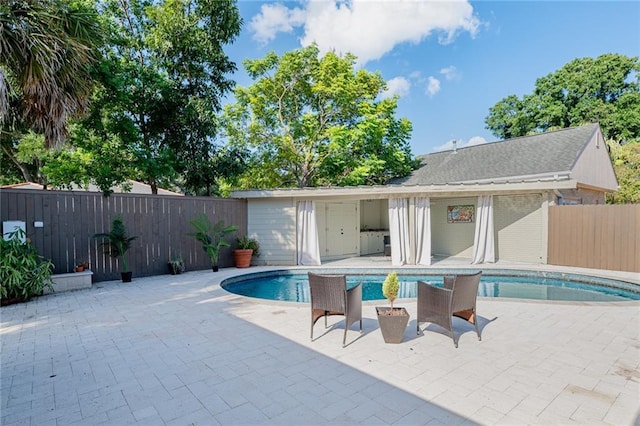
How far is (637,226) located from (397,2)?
935 cm

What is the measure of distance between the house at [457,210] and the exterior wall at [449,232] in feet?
0.13

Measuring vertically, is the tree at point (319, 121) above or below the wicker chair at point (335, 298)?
above

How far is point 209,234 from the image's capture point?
10156 mm

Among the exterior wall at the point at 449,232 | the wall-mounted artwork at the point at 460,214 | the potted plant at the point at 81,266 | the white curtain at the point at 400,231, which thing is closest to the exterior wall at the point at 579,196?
the exterior wall at the point at 449,232

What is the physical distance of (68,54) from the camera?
509cm

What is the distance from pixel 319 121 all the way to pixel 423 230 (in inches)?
376

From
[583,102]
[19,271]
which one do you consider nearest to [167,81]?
[19,271]

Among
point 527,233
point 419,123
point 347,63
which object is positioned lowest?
point 527,233

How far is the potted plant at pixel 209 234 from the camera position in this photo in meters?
9.23

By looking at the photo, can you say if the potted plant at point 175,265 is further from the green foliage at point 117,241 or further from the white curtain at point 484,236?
the white curtain at point 484,236

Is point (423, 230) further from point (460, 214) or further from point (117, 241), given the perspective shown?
point (117, 241)

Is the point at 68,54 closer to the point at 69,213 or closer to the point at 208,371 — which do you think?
the point at 69,213

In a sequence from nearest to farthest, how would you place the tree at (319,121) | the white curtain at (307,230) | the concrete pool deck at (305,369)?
the concrete pool deck at (305,369) < the white curtain at (307,230) < the tree at (319,121)

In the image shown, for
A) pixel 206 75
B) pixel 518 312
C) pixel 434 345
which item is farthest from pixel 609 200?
pixel 206 75
